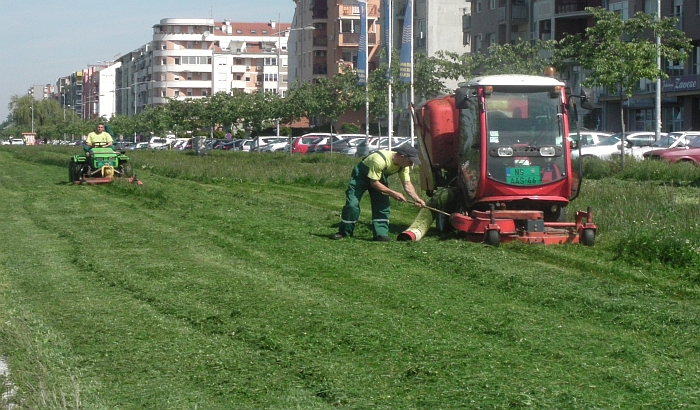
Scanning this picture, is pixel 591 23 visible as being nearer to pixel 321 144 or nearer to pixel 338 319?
pixel 321 144

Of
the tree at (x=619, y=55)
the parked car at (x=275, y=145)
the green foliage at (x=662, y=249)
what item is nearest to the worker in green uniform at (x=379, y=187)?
the green foliage at (x=662, y=249)

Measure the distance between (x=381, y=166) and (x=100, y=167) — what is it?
50.8 feet

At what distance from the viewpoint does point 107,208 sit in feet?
68.5

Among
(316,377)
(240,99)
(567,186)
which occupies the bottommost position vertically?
(316,377)

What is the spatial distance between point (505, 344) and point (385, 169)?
7.12 m

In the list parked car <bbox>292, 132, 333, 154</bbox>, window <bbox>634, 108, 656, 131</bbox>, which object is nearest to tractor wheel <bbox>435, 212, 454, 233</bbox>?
window <bbox>634, 108, 656, 131</bbox>

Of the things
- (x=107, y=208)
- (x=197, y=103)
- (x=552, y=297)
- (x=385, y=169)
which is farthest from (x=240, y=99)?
(x=552, y=297)

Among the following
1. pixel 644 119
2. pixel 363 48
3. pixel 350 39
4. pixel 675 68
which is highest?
pixel 350 39

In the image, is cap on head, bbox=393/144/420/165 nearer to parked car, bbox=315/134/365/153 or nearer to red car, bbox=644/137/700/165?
red car, bbox=644/137/700/165

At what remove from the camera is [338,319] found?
933cm

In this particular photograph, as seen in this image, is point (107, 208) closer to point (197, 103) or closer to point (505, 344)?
point (505, 344)

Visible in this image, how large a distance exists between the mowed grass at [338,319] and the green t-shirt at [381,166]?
3.21 feet

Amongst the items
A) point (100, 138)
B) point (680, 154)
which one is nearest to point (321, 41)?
point (680, 154)

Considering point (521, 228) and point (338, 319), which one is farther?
point (521, 228)
